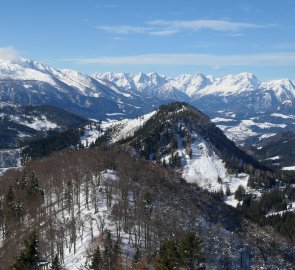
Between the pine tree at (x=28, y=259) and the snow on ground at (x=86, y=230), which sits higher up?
the pine tree at (x=28, y=259)

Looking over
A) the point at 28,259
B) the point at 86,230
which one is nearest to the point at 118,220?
the point at 86,230

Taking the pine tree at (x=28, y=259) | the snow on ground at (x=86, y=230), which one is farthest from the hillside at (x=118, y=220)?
the pine tree at (x=28, y=259)

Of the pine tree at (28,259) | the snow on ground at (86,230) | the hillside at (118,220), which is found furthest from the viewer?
the hillside at (118,220)

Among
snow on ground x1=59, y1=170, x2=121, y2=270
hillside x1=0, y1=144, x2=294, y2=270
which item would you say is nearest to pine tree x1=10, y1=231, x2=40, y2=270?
hillside x1=0, y1=144, x2=294, y2=270

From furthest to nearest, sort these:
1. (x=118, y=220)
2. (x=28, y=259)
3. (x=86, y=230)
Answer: (x=118, y=220), (x=86, y=230), (x=28, y=259)

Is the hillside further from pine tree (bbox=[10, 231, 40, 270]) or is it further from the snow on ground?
pine tree (bbox=[10, 231, 40, 270])

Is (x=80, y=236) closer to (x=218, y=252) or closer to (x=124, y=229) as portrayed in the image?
(x=124, y=229)

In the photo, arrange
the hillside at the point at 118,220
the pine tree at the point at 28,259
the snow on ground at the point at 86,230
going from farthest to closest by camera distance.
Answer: the hillside at the point at 118,220 → the snow on ground at the point at 86,230 → the pine tree at the point at 28,259

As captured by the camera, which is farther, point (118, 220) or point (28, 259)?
point (118, 220)

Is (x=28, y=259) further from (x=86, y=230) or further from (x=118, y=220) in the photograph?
(x=118, y=220)

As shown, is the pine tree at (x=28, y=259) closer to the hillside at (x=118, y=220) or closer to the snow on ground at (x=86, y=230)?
the hillside at (x=118, y=220)

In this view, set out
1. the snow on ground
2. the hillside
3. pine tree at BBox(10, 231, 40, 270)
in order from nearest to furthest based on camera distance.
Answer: pine tree at BBox(10, 231, 40, 270) < the snow on ground < the hillside
